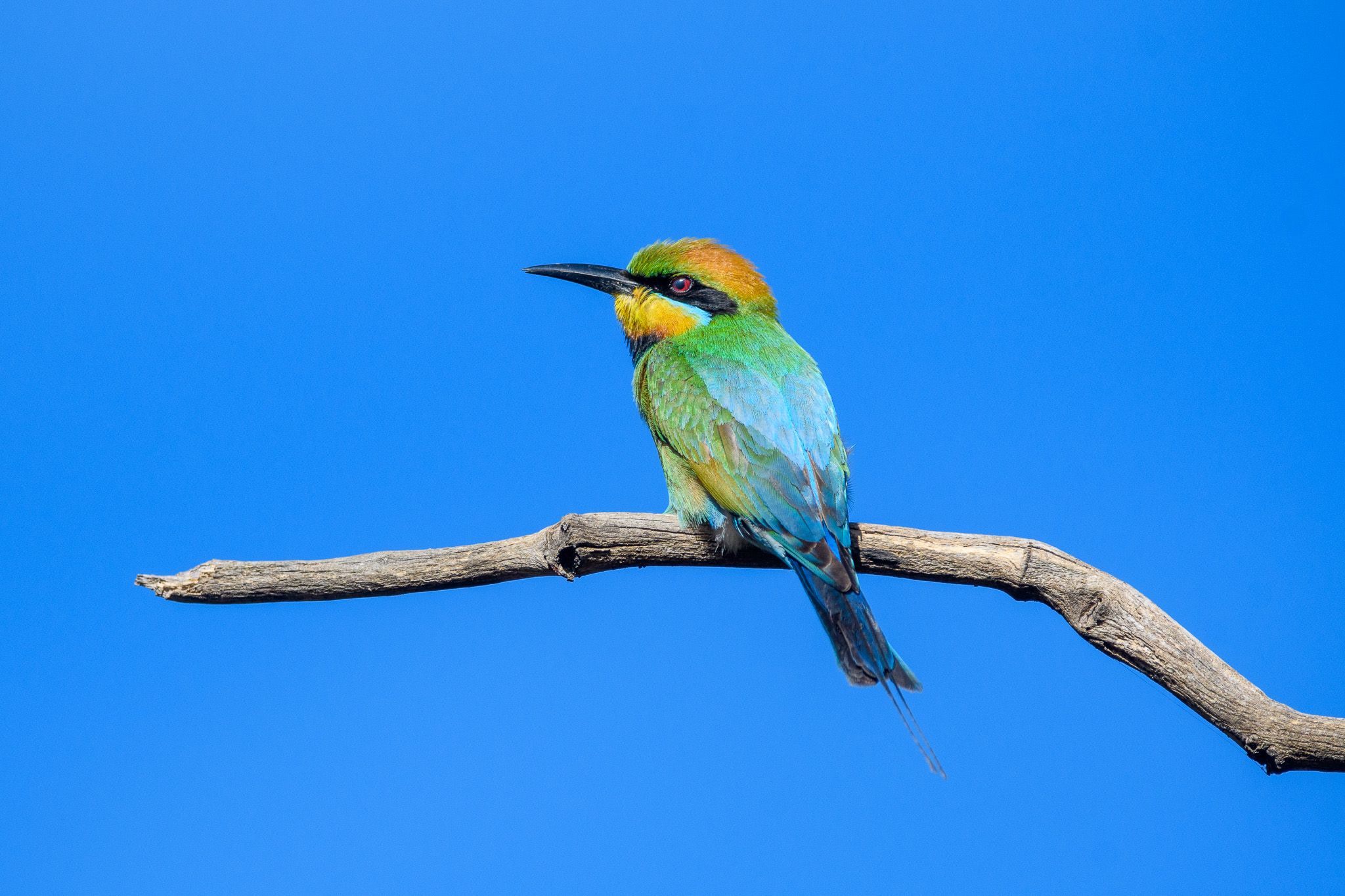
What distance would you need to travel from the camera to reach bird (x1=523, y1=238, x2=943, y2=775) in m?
3.33

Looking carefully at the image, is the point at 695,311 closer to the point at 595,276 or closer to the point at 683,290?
the point at 683,290

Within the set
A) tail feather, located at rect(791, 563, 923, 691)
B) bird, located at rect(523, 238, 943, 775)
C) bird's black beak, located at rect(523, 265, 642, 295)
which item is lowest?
tail feather, located at rect(791, 563, 923, 691)

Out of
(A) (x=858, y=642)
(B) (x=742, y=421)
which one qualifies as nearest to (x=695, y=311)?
(B) (x=742, y=421)

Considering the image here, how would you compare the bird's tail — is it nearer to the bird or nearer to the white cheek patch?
the bird

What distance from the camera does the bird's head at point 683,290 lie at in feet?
15.0

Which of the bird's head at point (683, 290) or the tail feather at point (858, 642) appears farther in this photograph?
the bird's head at point (683, 290)

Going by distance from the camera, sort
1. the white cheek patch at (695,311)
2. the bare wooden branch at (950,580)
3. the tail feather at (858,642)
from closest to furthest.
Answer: the bare wooden branch at (950,580), the tail feather at (858,642), the white cheek patch at (695,311)


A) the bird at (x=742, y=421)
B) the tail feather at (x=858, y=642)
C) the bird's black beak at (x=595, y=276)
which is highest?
the bird's black beak at (x=595, y=276)

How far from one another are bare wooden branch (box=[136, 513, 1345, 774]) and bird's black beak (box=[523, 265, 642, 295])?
1446 millimetres

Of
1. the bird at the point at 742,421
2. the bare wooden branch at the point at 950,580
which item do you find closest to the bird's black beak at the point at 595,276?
the bird at the point at 742,421

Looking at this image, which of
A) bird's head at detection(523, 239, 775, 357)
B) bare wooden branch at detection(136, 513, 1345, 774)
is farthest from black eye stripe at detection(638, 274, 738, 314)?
bare wooden branch at detection(136, 513, 1345, 774)

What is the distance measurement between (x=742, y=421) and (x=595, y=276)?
51.2 inches

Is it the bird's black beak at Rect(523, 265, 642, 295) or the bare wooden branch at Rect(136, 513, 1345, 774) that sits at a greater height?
the bird's black beak at Rect(523, 265, 642, 295)

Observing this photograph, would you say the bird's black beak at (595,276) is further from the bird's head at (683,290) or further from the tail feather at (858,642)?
the tail feather at (858,642)
